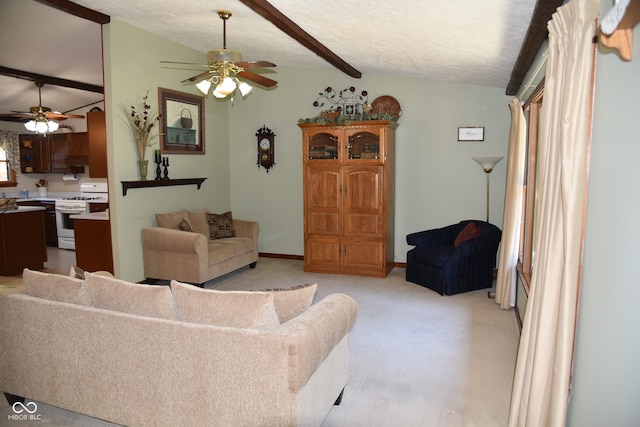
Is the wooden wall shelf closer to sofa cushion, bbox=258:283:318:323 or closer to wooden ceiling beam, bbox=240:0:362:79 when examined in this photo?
wooden ceiling beam, bbox=240:0:362:79

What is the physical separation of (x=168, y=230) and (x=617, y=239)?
182 inches

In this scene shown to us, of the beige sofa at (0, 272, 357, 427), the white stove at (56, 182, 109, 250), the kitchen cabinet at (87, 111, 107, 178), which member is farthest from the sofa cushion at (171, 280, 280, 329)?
the white stove at (56, 182, 109, 250)

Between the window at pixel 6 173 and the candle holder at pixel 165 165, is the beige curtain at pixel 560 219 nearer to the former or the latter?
the candle holder at pixel 165 165

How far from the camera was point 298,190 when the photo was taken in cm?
705

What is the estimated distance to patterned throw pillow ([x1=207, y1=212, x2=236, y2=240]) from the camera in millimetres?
6129

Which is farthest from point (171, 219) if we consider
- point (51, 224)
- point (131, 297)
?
point (51, 224)

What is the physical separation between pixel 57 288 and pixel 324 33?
3.16 metres

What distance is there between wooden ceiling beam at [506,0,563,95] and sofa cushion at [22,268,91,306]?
3.01 m

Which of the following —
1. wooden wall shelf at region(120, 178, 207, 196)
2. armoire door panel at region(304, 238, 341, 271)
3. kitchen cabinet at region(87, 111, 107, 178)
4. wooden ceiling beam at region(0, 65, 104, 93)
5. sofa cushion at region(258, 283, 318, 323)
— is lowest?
armoire door panel at region(304, 238, 341, 271)

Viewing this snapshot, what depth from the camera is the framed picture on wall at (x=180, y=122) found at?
573 cm

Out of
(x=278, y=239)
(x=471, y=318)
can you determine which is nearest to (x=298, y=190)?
(x=278, y=239)

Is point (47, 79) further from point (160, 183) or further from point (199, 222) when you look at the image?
point (199, 222)

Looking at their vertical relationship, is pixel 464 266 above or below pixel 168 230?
below

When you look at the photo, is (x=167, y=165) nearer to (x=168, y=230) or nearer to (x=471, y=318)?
(x=168, y=230)
